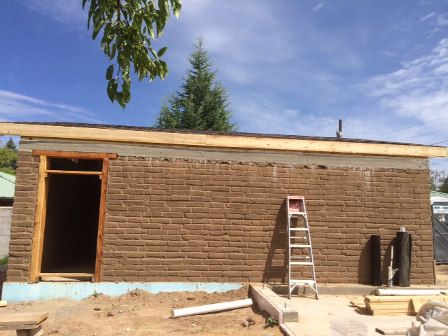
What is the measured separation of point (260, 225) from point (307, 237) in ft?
3.27

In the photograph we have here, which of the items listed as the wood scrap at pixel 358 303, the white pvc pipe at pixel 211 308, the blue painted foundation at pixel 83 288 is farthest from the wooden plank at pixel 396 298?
the blue painted foundation at pixel 83 288

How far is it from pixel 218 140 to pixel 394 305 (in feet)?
14.4

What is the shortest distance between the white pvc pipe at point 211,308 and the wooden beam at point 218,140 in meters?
3.09

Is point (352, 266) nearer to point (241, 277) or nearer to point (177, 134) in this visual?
point (241, 277)

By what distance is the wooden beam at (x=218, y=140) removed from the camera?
25.9ft

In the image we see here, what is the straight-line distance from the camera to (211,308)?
680 centimetres

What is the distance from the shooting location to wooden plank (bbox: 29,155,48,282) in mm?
7594

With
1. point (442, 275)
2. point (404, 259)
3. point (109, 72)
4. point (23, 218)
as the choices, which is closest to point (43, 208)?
point (23, 218)

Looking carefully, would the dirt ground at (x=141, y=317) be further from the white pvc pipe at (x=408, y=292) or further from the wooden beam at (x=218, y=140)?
the wooden beam at (x=218, y=140)

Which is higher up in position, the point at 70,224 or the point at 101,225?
the point at 101,225

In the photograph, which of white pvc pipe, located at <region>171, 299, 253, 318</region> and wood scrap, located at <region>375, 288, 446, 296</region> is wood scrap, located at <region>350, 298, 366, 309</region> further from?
white pvc pipe, located at <region>171, 299, 253, 318</region>

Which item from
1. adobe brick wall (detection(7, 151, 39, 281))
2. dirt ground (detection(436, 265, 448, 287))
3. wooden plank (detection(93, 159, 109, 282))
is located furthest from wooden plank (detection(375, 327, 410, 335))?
adobe brick wall (detection(7, 151, 39, 281))

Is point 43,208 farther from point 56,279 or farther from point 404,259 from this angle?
point 404,259

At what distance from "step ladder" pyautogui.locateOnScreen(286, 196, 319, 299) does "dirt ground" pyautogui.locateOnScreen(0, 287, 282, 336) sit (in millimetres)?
1234
